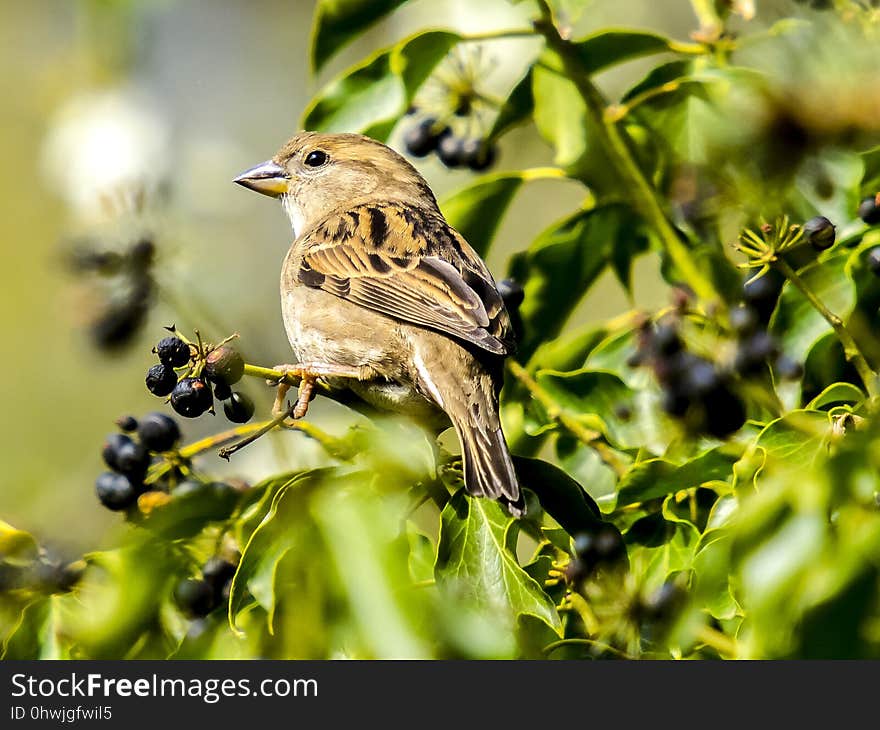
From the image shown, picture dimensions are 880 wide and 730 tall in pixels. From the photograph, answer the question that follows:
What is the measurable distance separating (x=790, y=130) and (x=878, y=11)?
0.40 m

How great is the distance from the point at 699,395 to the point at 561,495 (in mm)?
363

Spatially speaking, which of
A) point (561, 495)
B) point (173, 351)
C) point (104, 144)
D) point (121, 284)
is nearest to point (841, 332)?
point (561, 495)

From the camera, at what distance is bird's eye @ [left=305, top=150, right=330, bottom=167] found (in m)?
4.70

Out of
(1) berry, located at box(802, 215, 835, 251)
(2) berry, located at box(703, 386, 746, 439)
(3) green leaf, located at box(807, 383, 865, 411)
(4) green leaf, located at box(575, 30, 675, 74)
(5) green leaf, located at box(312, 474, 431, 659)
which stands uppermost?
(4) green leaf, located at box(575, 30, 675, 74)


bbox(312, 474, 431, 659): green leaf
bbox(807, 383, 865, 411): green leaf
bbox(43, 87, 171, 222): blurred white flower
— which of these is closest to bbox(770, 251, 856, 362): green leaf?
bbox(807, 383, 865, 411): green leaf

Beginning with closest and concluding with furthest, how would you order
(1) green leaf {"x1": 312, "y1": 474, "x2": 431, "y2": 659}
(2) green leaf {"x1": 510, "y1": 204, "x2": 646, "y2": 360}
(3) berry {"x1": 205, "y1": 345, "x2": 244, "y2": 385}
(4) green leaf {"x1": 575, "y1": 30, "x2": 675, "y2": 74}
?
(1) green leaf {"x1": 312, "y1": 474, "x2": 431, "y2": 659} < (3) berry {"x1": 205, "y1": 345, "x2": 244, "y2": 385} < (4) green leaf {"x1": 575, "y1": 30, "x2": 675, "y2": 74} < (2) green leaf {"x1": 510, "y1": 204, "x2": 646, "y2": 360}

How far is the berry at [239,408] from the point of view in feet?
8.89

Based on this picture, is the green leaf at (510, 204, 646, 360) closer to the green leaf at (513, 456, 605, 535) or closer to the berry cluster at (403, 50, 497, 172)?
the berry cluster at (403, 50, 497, 172)

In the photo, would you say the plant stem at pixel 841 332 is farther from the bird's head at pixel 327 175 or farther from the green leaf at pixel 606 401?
the bird's head at pixel 327 175

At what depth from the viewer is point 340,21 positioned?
10.4 feet

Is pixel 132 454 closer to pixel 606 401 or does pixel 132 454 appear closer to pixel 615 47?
pixel 606 401

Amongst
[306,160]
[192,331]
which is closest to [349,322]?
[192,331]

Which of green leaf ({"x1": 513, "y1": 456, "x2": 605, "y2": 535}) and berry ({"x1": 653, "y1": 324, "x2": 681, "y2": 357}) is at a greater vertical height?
berry ({"x1": 653, "y1": 324, "x2": 681, "y2": 357})

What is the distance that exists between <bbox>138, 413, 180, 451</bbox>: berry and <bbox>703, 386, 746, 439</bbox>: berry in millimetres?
1188
